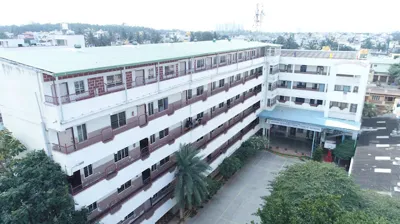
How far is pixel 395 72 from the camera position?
61.9 m

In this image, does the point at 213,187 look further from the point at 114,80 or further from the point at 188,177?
the point at 114,80

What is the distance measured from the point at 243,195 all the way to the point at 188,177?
858cm

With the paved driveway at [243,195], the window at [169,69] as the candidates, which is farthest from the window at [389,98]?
the window at [169,69]

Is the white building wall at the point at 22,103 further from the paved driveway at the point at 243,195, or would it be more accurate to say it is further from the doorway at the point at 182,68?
the paved driveway at the point at 243,195

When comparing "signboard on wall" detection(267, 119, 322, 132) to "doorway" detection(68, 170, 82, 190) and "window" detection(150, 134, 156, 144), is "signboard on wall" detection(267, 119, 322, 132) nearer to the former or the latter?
"window" detection(150, 134, 156, 144)

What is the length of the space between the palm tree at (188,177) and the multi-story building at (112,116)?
2.89 feet

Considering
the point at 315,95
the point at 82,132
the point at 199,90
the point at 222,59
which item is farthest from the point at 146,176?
the point at 315,95

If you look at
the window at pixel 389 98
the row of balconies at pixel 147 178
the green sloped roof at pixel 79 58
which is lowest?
the window at pixel 389 98

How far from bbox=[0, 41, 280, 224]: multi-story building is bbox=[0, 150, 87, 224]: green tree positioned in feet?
1.95

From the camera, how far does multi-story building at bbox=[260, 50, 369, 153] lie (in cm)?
3225

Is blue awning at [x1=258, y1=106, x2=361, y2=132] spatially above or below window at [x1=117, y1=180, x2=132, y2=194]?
below

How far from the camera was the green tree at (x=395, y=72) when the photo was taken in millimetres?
60453

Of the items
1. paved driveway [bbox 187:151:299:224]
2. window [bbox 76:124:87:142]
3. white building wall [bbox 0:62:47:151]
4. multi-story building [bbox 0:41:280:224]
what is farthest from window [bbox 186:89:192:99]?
white building wall [bbox 0:62:47:151]

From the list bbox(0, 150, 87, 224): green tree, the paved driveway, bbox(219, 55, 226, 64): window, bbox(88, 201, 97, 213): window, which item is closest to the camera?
bbox(0, 150, 87, 224): green tree
